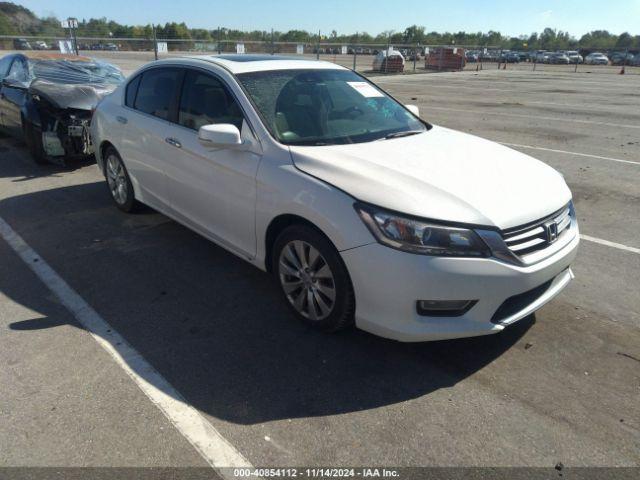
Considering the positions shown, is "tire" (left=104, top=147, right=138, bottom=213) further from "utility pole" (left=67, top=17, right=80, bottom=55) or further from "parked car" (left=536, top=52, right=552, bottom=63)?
"parked car" (left=536, top=52, right=552, bottom=63)

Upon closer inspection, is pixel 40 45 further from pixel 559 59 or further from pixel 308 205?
pixel 559 59

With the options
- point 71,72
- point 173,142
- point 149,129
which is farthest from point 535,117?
point 173,142

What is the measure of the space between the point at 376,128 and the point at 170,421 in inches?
101

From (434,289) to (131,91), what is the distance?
394cm

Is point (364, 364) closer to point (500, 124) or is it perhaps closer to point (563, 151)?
point (563, 151)

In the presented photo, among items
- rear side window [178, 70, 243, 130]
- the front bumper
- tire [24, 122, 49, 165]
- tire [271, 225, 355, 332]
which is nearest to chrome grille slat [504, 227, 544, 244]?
the front bumper

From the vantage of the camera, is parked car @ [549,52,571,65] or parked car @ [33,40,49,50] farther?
parked car @ [549,52,571,65]

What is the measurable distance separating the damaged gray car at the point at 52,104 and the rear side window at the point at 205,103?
3472mm

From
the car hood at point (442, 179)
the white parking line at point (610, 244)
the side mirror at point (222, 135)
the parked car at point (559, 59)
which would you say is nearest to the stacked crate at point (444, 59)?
the parked car at point (559, 59)

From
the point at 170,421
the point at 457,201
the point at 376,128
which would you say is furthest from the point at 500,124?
the point at 170,421

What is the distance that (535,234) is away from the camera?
2.91 m

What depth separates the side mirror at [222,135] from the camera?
3.39 m

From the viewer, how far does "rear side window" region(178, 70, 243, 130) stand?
3.76 metres

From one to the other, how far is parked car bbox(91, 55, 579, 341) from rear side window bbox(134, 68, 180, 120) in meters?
0.02
